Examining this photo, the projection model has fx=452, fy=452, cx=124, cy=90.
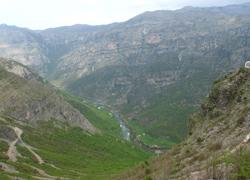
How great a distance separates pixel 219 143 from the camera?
2537 inches

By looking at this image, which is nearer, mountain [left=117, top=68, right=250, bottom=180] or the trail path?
mountain [left=117, top=68, right=250, bottom=180]

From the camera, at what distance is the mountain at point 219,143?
4828 cm

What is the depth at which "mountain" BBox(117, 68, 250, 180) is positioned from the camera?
1901 inches

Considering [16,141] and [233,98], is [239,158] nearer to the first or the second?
[233,98]

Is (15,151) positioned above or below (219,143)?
below

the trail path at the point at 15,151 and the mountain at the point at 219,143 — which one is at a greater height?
the mountain at the point at 219,143

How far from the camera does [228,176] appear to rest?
4572 centimetres

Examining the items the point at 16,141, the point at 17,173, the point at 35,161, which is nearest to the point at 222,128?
the point at 17,173

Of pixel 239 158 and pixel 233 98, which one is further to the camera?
pixel 233 98

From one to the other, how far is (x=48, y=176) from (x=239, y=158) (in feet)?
359

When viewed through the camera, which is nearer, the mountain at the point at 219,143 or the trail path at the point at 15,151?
the mountain at the point at 219,143

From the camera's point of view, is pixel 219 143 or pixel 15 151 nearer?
pixel 219 143

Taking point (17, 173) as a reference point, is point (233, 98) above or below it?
above

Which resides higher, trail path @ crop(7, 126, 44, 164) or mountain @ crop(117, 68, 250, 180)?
mountain @ crop(117, 68, 250, 180)
